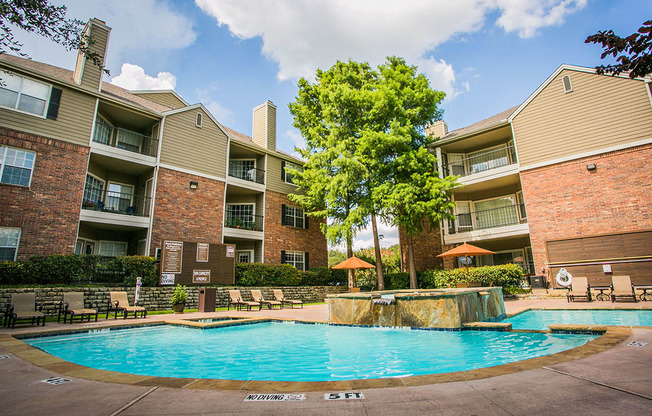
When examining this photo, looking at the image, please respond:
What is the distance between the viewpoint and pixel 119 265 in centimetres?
1394

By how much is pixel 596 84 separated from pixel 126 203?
1018 inches

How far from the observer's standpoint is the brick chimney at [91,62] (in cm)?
1557

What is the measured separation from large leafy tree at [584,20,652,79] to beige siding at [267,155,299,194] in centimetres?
2041

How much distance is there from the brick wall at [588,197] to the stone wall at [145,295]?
532 inches

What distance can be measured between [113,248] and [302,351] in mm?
15749

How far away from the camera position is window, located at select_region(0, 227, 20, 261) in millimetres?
12594

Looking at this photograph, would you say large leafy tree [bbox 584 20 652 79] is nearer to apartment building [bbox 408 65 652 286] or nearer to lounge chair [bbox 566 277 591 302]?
lounge chair [bbox 566 277 591 302]

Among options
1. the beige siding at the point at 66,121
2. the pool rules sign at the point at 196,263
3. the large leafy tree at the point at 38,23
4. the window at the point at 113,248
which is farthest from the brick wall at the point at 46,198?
the large leafy tree at the point at 38,23

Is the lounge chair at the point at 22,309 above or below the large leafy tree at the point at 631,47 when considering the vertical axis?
below

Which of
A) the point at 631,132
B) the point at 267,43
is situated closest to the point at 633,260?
the point at 631,132

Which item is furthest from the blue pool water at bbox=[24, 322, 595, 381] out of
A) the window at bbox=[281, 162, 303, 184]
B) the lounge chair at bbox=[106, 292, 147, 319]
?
the window at bbox=[281, 162, 303, 184]

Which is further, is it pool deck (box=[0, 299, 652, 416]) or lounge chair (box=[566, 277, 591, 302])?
lounge chair (box=[566, 277, 591, 302])

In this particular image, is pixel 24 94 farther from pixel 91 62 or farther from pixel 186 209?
pixel 186 209

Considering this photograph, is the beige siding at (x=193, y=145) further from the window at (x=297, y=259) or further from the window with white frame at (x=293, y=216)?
the window at (x=297, y=259)
